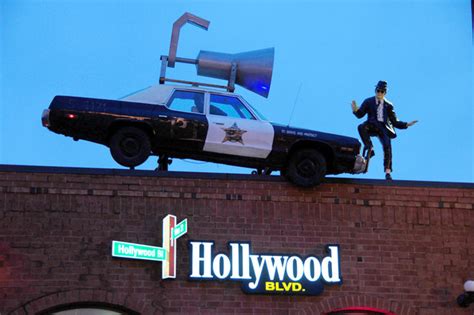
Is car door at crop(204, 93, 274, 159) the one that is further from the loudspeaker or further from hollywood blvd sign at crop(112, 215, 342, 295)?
hollywood blvd sign at crop(112, 215, 342, 295)

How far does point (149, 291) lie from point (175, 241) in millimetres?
899

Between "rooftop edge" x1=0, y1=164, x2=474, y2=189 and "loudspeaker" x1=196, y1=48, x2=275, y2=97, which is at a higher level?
"loudspeaker" x1=196, y1=48, x2=275, y2=97

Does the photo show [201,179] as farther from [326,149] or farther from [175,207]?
[326,149]

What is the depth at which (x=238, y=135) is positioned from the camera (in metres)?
15.3

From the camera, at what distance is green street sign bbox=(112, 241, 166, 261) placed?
14.2 meters

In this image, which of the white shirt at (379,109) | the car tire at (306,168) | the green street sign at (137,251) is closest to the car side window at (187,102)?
the car tire at (306,168)

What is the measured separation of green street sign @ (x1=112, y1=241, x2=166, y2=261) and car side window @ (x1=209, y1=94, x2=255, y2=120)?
2.73 m

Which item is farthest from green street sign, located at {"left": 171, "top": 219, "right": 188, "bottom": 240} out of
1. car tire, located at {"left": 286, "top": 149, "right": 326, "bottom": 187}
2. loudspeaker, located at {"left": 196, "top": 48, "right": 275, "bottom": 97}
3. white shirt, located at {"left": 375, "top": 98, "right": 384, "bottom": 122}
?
white shirt, located at {"left": 375, "top": 98, "right": 384, "bottom": 122}

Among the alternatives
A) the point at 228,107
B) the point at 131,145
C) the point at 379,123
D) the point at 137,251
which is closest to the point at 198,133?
the point at 228,107

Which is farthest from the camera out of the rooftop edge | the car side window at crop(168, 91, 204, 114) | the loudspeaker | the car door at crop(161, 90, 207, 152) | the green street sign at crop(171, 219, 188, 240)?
the loudspeaker

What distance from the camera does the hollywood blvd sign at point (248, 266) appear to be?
14414mm

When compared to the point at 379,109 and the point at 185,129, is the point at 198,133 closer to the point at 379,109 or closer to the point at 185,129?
the point at 185,129

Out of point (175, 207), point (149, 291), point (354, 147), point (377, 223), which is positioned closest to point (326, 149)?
point (354, 147)

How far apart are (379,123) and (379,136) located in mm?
251
